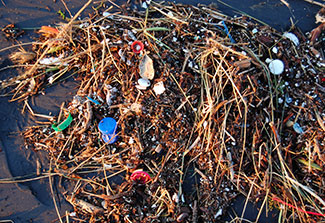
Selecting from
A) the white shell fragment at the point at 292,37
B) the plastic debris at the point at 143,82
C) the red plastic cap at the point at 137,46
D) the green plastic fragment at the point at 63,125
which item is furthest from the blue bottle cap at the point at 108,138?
the white shell fragment at the point at 292,37

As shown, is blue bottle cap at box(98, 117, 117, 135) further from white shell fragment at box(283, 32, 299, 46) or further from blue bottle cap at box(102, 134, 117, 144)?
white shell fragment at box(283, 32, 299, 46)

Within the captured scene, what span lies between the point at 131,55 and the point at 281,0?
202 centimetres

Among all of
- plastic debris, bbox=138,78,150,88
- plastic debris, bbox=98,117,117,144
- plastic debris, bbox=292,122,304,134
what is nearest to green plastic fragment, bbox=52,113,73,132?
plastic debris, bbox=98,117,117,144

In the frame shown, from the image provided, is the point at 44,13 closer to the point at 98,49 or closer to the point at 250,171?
the point at 98,49

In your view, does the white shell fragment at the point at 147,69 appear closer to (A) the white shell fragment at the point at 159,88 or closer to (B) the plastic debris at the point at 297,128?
(A) the white shell fragment at the point at 159,88

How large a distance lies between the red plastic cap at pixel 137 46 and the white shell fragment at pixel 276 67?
1.44m

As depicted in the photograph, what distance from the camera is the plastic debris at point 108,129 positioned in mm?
2572

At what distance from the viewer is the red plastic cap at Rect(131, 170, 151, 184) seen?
2.51 metres

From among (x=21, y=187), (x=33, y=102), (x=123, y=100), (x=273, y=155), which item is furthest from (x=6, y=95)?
(x=273, y=155)

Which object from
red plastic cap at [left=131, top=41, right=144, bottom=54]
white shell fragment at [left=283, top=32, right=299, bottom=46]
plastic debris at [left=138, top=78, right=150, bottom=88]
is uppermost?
white shell fragment at [left=283, top=32, right=299, bottom=46]

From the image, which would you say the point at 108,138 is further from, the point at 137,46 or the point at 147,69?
the point at 137,46

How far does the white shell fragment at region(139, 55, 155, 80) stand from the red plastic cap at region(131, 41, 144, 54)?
13cm

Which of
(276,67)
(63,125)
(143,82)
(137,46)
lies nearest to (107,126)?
(63,125)

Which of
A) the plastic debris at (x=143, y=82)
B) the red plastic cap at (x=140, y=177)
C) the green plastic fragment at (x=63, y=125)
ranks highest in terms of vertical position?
the plastic debris at (x=143, y=82)
